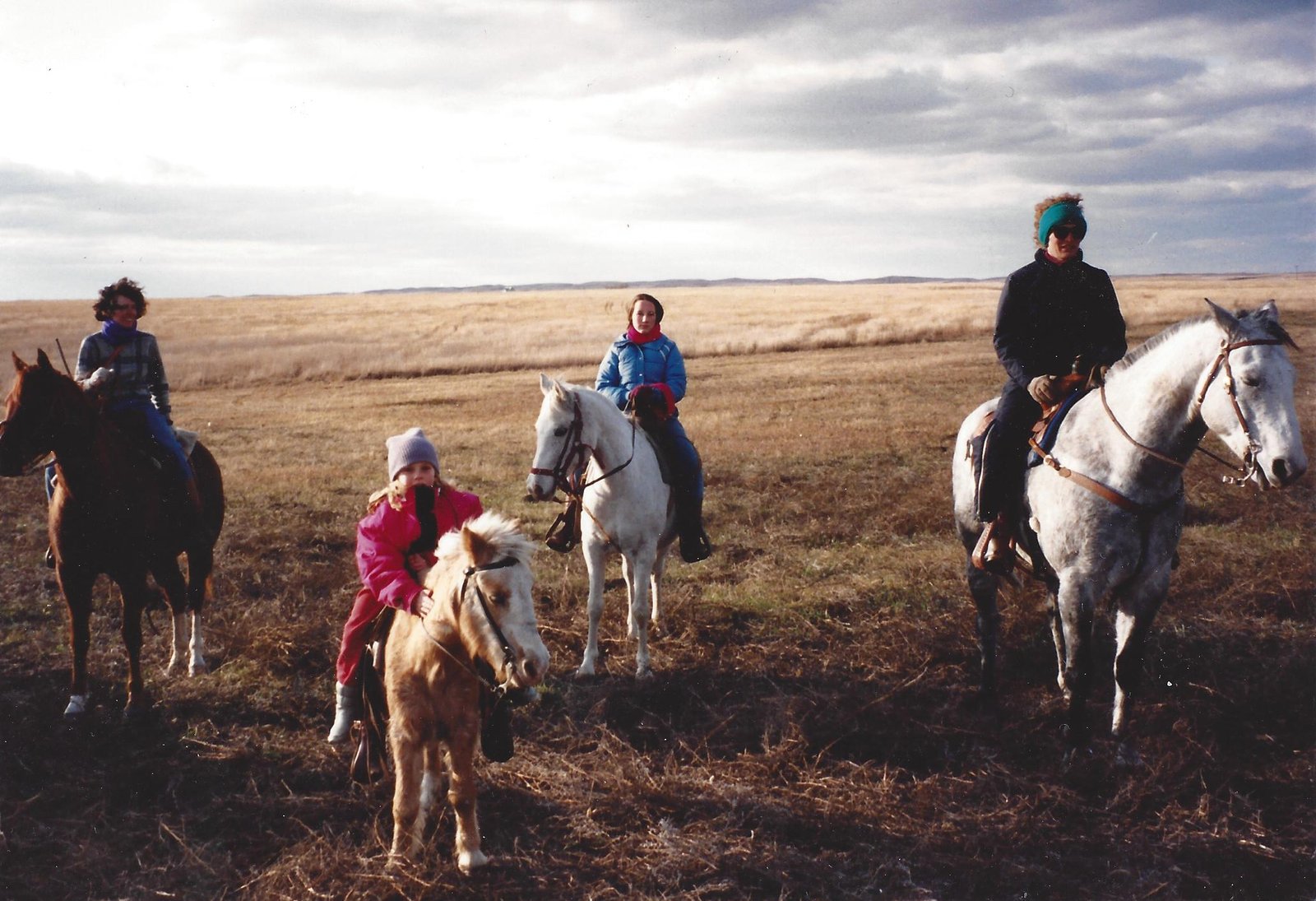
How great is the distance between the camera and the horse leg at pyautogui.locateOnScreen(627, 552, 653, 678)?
21.8 ft

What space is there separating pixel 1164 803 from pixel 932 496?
22.4ft

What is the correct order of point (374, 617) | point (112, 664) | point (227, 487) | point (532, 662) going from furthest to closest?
point (227, 487), point (112, 664), point (374, 617), point (532, 662)

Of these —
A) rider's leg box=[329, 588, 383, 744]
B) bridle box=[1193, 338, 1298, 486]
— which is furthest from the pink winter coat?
bridle box=[1193, 338, 1298, 486]

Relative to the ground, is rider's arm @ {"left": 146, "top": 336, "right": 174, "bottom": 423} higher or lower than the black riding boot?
higher

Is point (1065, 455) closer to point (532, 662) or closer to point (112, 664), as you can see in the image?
point (532, 662)

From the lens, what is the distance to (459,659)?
398 cm

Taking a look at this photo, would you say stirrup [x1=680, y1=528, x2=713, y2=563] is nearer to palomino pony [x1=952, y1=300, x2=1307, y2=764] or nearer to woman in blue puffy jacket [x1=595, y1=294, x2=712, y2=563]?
woman in blue puffy jacket [x1=595, y1=294, x2=712, y2=563]

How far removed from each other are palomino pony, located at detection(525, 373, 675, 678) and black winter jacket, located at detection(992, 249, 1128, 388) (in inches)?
111

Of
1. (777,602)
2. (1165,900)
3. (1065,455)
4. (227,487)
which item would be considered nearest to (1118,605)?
(1065,455)

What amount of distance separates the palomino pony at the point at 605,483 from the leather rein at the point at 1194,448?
2.89 meters

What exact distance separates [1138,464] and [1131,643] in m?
1.14

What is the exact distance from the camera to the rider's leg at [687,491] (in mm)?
7309

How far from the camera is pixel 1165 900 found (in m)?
4.18

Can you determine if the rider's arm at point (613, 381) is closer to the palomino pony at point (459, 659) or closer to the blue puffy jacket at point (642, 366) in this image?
the blue puffy jacket at point (642, 366)
